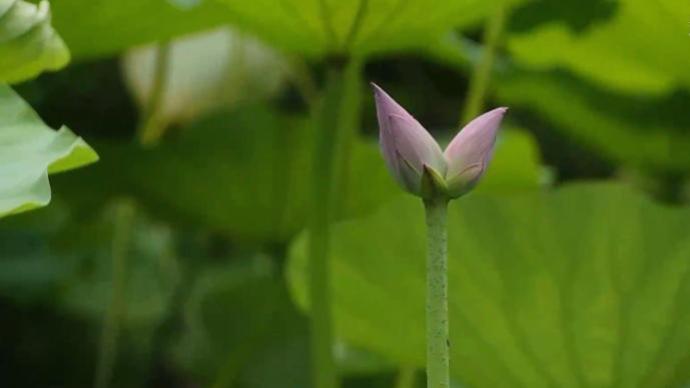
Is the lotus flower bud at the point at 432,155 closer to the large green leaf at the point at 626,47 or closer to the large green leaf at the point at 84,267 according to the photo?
the large green leaf at the point at 626,47

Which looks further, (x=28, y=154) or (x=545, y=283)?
(x=545, y=283)

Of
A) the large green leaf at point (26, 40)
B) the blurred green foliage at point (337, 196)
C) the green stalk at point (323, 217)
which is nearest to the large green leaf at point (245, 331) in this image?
the blurred green foliage at point (337, 196)

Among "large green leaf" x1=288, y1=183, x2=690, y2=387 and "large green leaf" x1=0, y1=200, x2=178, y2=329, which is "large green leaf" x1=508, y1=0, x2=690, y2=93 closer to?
"large green leaf" x1=288, y1=183, x2=690, y2=387

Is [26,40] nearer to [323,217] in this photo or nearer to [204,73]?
[323,217]

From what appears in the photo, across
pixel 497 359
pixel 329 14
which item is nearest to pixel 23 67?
pixel 329 14

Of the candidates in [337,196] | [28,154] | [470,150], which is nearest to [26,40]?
[28,154]

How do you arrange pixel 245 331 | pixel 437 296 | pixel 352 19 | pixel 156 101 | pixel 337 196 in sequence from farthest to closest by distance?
pixel 245 331
pixel 156 101
pixel 337 196
pixel 352 19
pixel 437 296

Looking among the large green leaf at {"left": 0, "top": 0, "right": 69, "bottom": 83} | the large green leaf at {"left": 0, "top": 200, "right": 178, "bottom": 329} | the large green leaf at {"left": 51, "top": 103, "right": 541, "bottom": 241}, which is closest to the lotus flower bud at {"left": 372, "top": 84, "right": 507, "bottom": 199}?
the large green leaf at {"left": 0, "top": 0, "right": 69, "bottom": 83}
